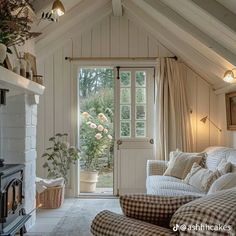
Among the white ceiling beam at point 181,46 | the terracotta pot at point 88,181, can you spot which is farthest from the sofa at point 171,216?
the terracotta pot at point 88,181

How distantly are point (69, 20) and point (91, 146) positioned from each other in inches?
94.9

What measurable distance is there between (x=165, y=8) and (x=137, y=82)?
1887 mm

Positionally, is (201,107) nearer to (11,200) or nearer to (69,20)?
(69,20)

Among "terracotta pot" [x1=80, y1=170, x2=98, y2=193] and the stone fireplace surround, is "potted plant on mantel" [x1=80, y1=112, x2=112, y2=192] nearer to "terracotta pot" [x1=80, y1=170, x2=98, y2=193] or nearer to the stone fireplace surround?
"terracotta pot" [x1=80, y1=170, x2=98, y2=193]

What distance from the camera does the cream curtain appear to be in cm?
515

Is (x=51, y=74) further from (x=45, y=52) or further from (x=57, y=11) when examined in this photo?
(x=57, y=11)

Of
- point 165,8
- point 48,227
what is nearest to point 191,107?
point 165,8

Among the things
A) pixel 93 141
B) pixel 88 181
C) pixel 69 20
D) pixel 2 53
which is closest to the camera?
pixel 2 53

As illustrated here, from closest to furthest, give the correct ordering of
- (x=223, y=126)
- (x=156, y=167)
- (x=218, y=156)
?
(x=218, y=156) < (x=156, y=167) < (x=223, y=126)

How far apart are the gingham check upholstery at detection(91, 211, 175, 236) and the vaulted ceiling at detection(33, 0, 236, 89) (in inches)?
74.3

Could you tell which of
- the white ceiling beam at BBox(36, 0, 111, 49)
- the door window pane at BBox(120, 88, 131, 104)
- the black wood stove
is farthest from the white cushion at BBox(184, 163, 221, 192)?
the white ceiling beam at BBox(36, 0, 111, 49)

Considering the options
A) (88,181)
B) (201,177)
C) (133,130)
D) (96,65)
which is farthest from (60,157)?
(201,177)

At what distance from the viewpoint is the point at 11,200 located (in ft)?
9.98

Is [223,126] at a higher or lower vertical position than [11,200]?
higher
